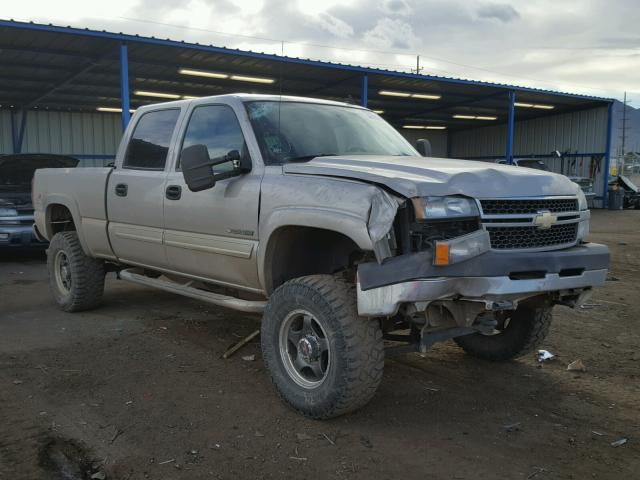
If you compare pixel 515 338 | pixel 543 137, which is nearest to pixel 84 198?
pixel 515 338

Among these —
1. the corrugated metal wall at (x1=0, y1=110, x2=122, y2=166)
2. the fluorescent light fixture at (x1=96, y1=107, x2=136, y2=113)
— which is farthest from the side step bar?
the corrugated metal wall at (x1=0, y1=110, x2=122, y2=166)

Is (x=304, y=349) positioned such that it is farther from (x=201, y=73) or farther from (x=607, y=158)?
(x=607, y=158)

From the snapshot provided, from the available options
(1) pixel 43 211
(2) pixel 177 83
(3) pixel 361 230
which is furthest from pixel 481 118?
(3) pixel 361 230

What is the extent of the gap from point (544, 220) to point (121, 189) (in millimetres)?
3586

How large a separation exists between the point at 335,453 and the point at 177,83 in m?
18.2

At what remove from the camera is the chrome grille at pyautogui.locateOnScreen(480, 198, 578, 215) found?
10.8 ft

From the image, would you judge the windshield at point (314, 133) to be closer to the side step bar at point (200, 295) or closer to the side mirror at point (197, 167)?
the side mirror at point (197, 167)

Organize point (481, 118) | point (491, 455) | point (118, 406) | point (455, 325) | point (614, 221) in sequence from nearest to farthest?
1. point (491, 455)
2. point (455, 325)
3. point (118, 406)
4. point (614, 221)
5. point (481, 118)

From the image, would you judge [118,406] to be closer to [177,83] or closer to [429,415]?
[429,415]

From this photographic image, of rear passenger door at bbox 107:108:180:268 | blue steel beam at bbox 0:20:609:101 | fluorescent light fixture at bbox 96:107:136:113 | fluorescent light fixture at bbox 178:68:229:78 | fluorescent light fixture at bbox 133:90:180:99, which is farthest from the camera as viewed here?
fluorescent light fixture at bbox 96:107:136:113

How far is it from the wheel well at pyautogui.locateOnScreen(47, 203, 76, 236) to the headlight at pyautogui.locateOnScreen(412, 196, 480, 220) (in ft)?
15.2

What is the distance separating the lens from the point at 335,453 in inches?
125

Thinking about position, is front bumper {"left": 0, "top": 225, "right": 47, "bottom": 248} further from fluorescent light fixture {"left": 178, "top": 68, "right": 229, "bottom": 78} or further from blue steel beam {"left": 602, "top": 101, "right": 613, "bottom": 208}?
blue steel beam {"left": 602, "top": 101, "right": 613, "bottom": 208}

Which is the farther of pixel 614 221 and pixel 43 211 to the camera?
pixel 614 221
